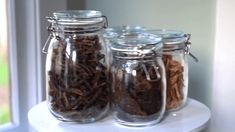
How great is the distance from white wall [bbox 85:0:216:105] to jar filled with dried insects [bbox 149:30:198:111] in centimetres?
11

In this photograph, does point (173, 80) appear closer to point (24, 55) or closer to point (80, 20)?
point (80, 20)

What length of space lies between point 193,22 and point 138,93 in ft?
1.07

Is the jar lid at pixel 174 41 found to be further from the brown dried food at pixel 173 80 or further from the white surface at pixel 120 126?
the white surface at pixel 120 126

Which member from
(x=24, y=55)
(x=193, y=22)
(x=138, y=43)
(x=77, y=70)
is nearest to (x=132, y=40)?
(x=138, y=43)

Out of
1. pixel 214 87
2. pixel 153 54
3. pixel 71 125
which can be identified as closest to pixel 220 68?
pixel 214 87

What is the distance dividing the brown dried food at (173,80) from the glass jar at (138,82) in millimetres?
67

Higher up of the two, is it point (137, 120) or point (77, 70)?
point (77, 70)

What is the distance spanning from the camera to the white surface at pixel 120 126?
0.84m

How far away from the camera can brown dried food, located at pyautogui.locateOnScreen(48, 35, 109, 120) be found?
2.79 feet

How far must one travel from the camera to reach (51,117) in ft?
2.99

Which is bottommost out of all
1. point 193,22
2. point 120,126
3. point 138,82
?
point 120,126

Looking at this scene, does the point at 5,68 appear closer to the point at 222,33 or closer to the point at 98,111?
the point at 98,111

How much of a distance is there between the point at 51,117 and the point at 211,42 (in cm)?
46

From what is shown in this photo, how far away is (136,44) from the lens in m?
0.85
